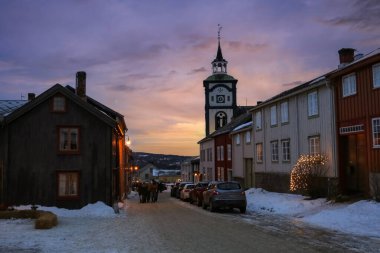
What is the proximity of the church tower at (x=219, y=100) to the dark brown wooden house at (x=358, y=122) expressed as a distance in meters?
67.1

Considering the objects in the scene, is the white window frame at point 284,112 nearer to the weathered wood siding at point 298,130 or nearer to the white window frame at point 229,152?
the weathered wood siding at point 298,130

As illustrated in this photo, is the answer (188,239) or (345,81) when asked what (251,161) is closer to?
(345,81)

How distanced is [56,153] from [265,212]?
1189cm

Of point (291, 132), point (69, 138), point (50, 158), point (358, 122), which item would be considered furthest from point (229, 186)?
point (50, 158)

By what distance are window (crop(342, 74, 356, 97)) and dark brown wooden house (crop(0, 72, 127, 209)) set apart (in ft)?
41.6

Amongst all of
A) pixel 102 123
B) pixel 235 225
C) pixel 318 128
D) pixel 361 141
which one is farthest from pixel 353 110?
pixel 102 123

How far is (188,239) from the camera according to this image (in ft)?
50.5

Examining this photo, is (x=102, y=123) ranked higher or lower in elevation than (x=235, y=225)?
higher

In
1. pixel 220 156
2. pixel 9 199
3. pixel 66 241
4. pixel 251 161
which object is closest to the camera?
pixel 66 241

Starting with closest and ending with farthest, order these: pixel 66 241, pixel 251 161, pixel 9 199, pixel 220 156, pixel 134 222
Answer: pixel 66 241 → pixel 134 222 → pixel 9 199 → pixel 251 161 → pixel 220 156

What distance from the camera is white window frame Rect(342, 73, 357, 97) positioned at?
965 inches

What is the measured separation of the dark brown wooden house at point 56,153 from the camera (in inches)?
1111

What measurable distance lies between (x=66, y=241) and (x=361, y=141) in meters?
15.6

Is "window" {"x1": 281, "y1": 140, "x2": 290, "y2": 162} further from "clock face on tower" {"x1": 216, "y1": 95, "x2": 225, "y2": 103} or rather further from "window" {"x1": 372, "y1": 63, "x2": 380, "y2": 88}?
"clock face on tower" {"x1": 216, "y1": 95, "x2": 225, "y2": 103}
